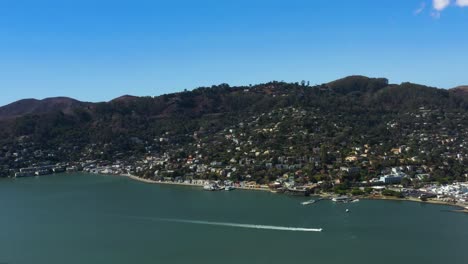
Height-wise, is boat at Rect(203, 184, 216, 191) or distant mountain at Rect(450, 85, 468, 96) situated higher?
distant mountain at Rect(450, 85, 468, 96)

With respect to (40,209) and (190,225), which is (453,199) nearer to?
(190,225)

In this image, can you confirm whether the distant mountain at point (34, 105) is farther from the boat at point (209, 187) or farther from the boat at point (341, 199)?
the boat at point (341, 199)

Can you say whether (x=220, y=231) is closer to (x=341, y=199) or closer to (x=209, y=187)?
(x=341, y=199)

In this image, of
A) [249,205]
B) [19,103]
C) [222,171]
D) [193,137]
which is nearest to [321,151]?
[222,171]

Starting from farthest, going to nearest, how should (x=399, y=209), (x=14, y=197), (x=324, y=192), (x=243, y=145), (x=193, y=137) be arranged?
(x=193, y=137), (x=243, y=145), (x=14, y=197), (x=324, y=192), (x=399, y=209)

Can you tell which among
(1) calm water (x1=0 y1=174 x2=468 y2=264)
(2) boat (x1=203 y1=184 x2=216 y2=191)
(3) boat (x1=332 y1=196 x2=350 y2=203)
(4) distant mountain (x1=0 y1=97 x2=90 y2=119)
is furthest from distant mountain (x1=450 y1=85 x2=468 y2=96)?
(4) distant mountain (x1=0 y1=97 x2=90 y2=119)

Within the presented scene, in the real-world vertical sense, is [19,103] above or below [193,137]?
above

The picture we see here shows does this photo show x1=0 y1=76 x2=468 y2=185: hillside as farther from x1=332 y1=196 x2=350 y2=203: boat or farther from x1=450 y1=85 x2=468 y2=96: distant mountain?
x1=450 y1=85 x2=468 y2=96: distant mountain
